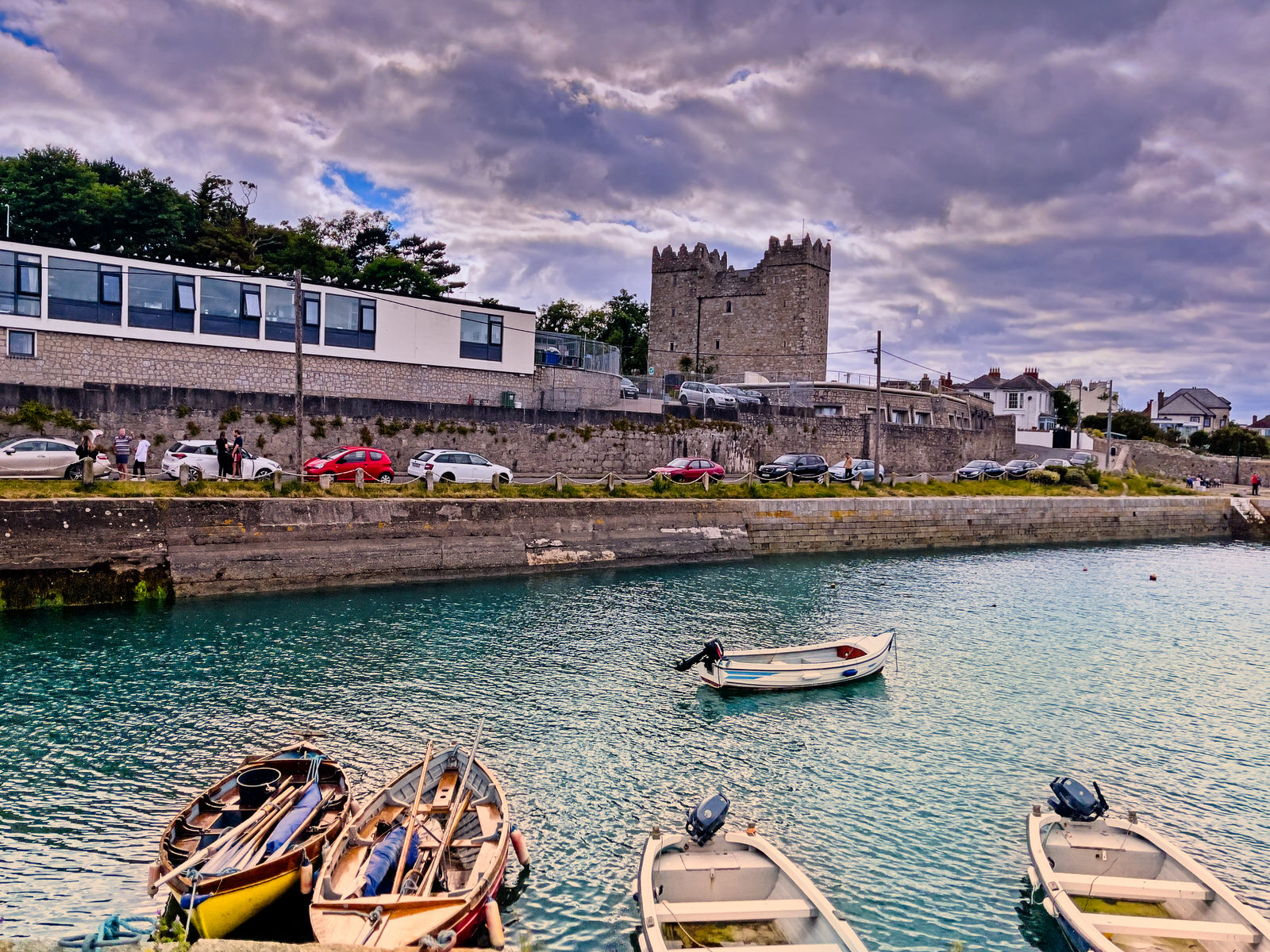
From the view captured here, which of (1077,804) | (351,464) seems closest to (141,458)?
(351,464)

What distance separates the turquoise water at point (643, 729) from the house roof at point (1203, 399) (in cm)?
10449

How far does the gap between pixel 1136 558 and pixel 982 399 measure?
120ft

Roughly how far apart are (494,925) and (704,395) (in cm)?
4283

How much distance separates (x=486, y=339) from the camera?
136 ft

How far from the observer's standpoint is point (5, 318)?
30.4 meters

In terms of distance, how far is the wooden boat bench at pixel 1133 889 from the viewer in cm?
995

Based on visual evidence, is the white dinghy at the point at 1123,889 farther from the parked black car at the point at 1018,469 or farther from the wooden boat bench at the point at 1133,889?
the parked black car at the point at 1018,469

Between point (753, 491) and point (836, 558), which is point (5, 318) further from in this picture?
point (836, 558)

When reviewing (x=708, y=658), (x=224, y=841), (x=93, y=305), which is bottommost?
(x=224, y=841)

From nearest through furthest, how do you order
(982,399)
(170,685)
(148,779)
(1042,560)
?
(148,779), (170,685), (1042,560), (982,399)

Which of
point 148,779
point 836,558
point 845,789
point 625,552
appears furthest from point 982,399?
point 148,779

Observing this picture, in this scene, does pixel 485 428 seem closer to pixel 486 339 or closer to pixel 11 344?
pixel 486 339

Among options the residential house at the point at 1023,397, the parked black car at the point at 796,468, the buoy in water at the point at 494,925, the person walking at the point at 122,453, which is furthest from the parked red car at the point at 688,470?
the residential house at the point at 1023,397

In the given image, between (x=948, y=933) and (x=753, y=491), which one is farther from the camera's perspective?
(x=753, y=491)
